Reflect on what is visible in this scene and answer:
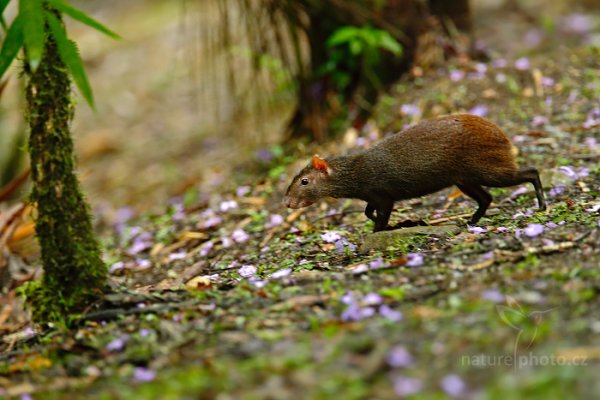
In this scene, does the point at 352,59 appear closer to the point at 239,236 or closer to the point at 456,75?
the point at 456,75

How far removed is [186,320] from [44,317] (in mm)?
850

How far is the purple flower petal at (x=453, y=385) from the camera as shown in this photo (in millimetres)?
2688

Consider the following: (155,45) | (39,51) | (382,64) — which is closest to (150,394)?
(39,51)

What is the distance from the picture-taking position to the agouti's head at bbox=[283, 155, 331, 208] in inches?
209

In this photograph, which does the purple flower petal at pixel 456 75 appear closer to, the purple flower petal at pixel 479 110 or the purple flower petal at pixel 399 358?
the purple flower petal at pixel 479 110

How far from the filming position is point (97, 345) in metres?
3.57

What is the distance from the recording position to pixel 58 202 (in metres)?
3.79

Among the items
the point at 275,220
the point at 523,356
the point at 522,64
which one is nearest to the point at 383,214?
the point at 275,220

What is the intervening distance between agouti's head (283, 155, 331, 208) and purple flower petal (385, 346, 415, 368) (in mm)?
2443

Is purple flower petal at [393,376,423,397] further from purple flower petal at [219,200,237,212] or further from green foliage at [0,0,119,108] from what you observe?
purple flower petal at [219,200,237,212]

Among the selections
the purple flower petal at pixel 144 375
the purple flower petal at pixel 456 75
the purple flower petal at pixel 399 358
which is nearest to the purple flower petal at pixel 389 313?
the purple flower petal at pixel 399 358

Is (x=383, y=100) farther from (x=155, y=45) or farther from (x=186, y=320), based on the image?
(x=155, y=45)

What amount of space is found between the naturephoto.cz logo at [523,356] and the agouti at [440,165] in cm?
178

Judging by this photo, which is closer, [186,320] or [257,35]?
[186,320]
